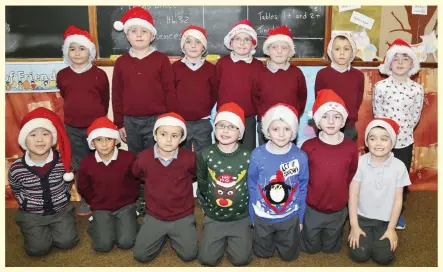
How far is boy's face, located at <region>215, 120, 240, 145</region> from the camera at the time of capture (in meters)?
3.17

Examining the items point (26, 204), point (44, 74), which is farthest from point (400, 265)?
point (44, 74)

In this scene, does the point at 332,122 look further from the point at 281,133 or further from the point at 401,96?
the point at 401,96

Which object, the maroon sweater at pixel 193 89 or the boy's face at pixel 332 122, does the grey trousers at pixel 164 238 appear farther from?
the boy's face at pixel 332 122

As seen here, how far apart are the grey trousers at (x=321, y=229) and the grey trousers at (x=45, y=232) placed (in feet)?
6.11

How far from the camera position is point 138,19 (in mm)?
3730

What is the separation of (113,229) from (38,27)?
2.11m

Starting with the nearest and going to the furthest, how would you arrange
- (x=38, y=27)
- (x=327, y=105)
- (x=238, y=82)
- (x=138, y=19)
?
1. (x=327, y=105)
2. (x=138, y=19)
3. (x=238, y=82)
4. (x=38, y=27)

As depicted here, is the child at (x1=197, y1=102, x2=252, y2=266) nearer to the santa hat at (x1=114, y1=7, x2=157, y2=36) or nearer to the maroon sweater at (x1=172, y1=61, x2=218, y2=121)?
the maroon sweater at (x1=172, y1=61, x2=218, y2=121)

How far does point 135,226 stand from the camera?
353 cm

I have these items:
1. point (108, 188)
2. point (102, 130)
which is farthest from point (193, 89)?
point (108, 188)

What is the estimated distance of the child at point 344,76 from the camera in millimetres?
3812

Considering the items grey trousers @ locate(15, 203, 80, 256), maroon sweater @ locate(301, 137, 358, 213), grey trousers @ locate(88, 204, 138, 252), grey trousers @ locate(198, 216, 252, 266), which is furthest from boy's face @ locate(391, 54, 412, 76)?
grey trousers @ locate(15, 203, 80, 256)

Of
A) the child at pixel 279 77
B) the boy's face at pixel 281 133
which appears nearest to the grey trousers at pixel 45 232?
the boy's face at pixel 281 133

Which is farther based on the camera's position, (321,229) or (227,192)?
(321,229)
